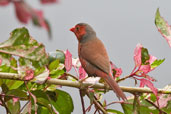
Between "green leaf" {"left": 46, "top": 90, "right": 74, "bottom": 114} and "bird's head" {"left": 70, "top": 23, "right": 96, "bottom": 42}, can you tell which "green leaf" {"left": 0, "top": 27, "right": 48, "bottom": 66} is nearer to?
"green leaf" {"left": 46, "top": 90, "right": 74, "bottom": 114}

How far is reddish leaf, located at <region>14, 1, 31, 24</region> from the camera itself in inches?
11.3

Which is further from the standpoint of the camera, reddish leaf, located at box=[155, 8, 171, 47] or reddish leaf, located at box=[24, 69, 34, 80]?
reddish leaf, located at box=[155, 8, 171, 47]

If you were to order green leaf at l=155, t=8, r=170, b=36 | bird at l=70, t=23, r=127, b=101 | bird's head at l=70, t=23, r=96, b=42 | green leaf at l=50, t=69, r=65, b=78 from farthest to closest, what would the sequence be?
bird's head at l=70, t=23, r=96, b=42, bird at l=70, t=23, r=127, b=101, green leaf at l=155, t=8, r=170, b=36, green leaf at l=50, t=69, r=65, b=78

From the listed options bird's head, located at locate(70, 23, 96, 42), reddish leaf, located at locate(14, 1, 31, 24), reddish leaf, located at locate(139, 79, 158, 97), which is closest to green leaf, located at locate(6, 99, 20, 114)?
reddish leaf, located at locate(139, 79, 158, 97)

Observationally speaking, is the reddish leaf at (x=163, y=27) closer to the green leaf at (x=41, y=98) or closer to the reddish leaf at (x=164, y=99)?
the reddish leaf at (x=164, y=99)

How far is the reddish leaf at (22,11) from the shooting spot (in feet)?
0.94

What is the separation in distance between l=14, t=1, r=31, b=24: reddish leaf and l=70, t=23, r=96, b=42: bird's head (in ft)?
6.22

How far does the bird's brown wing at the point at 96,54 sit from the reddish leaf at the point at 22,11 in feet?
4.50

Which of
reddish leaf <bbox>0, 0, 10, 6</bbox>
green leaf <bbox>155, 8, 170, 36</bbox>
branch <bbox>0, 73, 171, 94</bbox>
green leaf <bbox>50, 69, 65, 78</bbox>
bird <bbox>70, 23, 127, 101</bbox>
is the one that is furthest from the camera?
bird <bbox>70, 23, 127, 101</bbox>

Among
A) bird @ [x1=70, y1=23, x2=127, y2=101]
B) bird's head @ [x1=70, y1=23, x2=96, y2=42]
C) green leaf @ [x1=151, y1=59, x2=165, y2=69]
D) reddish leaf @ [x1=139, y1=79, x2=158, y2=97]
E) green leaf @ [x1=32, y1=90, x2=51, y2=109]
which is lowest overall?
green leaf @ [x1=32, y1=90, x2=51, y2=109]

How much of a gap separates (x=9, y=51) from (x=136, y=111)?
1.62ft

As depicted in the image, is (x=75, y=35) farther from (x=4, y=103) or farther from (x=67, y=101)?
(x=4, y=103)

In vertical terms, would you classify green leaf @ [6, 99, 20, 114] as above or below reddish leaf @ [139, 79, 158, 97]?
below

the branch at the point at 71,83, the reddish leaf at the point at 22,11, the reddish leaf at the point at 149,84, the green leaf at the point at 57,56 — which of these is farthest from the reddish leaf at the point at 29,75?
the reddish leaf at the point at 22,11
